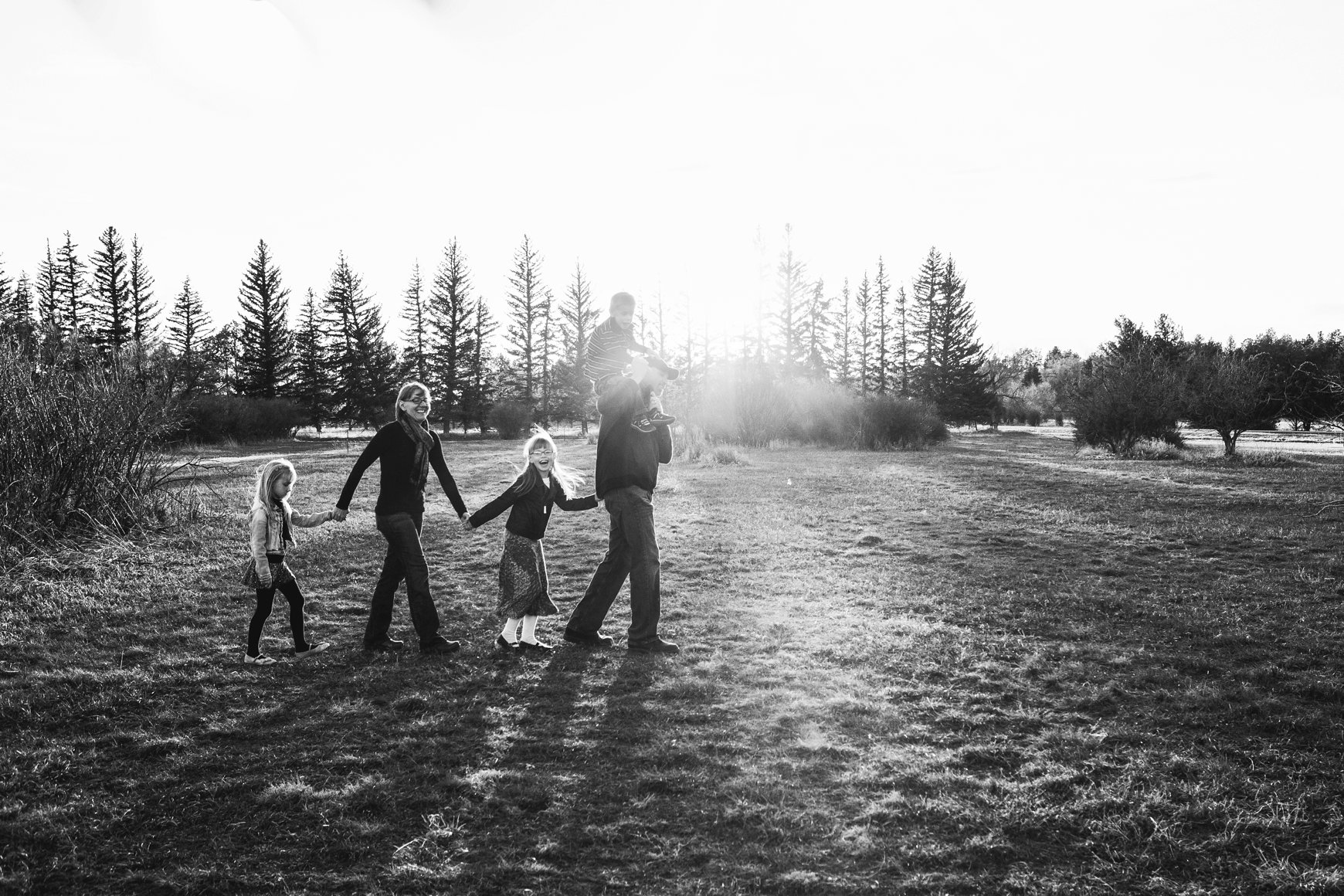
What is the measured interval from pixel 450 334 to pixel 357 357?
6879 millimetres

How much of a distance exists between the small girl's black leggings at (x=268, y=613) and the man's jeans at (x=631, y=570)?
193cm

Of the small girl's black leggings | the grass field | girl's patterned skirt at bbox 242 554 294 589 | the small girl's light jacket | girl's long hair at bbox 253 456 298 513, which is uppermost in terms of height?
girl's long hair at bbox 253 456 298 513

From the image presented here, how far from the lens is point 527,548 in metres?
5.68

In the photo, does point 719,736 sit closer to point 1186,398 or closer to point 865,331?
point 1186,398

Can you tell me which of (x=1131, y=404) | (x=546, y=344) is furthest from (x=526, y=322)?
(x=1131, y=404)

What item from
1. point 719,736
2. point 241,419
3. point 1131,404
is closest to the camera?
point 719,736

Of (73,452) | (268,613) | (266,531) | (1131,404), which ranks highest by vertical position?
(1131,404)

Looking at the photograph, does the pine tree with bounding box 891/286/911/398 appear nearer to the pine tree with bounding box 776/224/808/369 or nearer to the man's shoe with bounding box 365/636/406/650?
the pine tree with bounding box 776/224/808/369

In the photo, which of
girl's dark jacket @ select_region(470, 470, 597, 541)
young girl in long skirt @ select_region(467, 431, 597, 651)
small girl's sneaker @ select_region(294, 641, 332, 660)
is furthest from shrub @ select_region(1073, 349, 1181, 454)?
small girl's sneaker @ select_region(294, 641, 332, 660)

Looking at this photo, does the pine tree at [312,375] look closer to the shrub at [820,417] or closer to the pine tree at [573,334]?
the pine tree at [573,334]

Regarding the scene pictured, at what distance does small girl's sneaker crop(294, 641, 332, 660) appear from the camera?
5560 millimetres

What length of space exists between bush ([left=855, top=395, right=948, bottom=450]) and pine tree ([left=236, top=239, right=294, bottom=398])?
4152cm

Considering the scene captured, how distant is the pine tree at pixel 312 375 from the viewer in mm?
52969

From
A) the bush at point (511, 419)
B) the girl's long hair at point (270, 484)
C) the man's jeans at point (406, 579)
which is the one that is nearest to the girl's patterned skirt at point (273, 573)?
the girl's long hair at point (270, 484)
